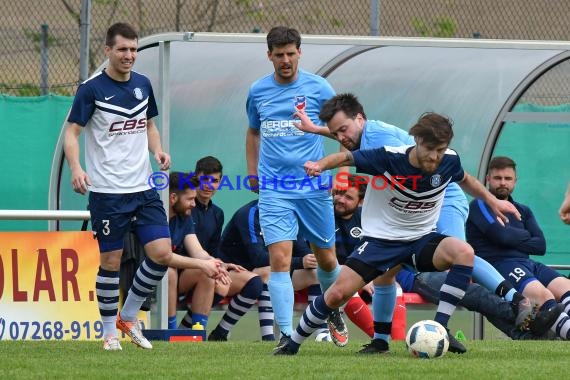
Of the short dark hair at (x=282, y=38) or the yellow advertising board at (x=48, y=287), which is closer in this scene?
the short dark hair at (x=282, y=38)

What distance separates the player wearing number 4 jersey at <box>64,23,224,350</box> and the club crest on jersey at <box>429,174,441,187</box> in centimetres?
186

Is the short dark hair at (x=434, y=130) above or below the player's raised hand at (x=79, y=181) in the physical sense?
above

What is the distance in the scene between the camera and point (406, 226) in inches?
315

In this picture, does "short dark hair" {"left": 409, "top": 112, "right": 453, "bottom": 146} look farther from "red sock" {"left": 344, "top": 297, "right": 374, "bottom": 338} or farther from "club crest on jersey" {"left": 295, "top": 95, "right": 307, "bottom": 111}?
"red sock" {"left": 344, "top": 297, "right": 374, "bottom": 338}

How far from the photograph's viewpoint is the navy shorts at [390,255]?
→ 26.0ft

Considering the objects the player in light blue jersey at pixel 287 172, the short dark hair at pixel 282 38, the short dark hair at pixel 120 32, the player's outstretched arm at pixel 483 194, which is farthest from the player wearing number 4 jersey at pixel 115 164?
the player's outstretched arm at pixel 483 194

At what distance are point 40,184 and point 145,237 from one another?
4.28 m

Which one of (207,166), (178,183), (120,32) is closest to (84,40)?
(207,166)

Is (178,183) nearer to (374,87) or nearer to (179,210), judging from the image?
(179,210)

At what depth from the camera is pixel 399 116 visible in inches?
478

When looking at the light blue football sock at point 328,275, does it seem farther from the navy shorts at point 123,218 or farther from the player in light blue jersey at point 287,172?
the navy shorts at point 123,218

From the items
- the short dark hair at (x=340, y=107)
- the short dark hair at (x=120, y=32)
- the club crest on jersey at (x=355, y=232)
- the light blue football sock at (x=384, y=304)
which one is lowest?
the light blue football sock at (x=384, y=304)

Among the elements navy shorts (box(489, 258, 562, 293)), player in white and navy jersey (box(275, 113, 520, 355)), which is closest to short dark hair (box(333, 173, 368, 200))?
navy shorts (box(489, 258, 562, 293))

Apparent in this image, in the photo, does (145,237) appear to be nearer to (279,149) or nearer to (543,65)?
(279,149)
